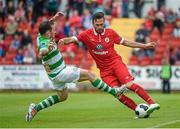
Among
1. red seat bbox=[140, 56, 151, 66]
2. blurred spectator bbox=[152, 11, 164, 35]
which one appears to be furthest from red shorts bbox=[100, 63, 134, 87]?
blurred spectator bbox=[152, 11, 164, 35]

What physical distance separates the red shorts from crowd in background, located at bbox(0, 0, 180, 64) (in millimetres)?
18578

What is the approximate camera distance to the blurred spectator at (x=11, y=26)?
3884 centimetres

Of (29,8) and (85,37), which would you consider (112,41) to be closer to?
(85,37)

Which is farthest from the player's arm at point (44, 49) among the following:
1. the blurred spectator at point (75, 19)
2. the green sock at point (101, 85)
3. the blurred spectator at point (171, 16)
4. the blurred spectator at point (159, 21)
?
the blurred spectator at point (75, 19)

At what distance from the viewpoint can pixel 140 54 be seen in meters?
36.0

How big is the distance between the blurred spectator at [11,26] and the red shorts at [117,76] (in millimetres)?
21884

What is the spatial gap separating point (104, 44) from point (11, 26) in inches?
870

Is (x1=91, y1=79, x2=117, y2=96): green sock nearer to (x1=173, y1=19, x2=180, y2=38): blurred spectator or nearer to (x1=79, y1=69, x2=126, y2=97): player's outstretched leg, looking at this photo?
(x1=79, y1=69, x2=126, y2=97): player's outstretched leg

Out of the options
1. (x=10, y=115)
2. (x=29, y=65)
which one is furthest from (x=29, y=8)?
(x=10, y=115)

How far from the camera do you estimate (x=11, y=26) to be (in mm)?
38875

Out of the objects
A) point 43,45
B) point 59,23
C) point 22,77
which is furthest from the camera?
point 59,23

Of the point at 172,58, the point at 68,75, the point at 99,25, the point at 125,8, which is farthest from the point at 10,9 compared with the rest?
the point at 68,75

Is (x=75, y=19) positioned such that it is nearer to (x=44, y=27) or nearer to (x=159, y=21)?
(x=159, y=21)

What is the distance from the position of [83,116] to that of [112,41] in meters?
2.15
